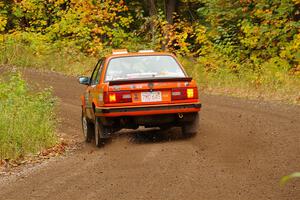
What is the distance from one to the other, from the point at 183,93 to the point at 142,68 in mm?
1064

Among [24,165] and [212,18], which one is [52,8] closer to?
[212,18]

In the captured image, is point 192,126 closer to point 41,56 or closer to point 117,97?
point 117,97

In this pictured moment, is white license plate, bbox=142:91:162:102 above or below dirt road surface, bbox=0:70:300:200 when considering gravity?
above

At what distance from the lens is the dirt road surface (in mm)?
7512

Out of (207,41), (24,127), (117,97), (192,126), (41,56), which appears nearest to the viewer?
(117,97)

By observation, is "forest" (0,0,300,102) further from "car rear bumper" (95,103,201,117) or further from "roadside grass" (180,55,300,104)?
"car rear bumper" (95,103,201,117)

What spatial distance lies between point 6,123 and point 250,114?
5.32 meters

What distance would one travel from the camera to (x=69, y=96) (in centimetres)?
2103

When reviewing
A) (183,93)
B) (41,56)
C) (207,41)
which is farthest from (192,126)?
(41,56)

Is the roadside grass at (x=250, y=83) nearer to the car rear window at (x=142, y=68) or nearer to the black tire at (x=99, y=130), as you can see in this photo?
the car rear window at (x=142, y=68)

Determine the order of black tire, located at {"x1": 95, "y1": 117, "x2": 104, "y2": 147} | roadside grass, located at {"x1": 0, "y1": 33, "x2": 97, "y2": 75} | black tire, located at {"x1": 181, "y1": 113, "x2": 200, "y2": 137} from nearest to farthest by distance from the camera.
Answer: black tire, located at {"x1": 95, "y1": 117, "x2": 104, "y2": 147} → black tire, located at {"x1": 181, "y1": 113, "x2": 200, "y2": 137} → roadside grass, located at {"x1": 0, "y1": 33, "x2": 97, "y2": 75}

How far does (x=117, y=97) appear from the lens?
35.4 feet

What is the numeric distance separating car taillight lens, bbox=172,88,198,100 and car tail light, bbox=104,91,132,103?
2.31 ft

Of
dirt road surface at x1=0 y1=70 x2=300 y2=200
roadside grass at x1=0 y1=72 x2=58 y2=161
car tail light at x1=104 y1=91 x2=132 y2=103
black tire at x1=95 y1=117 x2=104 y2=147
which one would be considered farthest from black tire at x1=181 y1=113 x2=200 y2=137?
roadside grass at x1=0 y1=72 x2=58 y2=161
